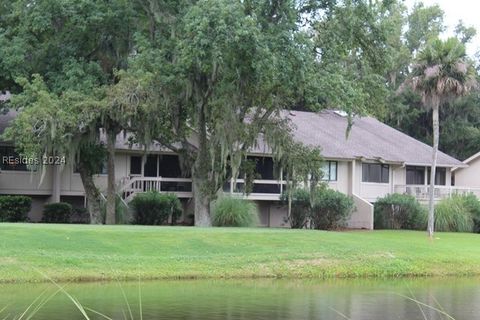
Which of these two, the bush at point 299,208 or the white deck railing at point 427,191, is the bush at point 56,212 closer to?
the bush at point 299,208

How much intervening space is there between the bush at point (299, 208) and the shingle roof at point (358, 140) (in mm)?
4809

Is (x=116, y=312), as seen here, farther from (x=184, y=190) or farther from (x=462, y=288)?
(x=184, y=190)

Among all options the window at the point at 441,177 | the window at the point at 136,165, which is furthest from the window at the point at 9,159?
the window at the point at 441,177

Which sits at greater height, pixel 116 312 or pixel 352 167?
pixel 352 167

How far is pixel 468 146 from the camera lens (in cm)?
6209

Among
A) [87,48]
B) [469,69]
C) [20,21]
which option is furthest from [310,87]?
[20,21]

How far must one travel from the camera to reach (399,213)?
1689 inches

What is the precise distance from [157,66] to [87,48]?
607cm

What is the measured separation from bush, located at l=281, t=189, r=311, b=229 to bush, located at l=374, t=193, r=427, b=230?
19.8ft

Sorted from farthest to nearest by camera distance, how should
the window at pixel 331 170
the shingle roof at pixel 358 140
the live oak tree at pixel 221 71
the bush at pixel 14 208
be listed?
the shingle roof at pixel 358 140
the window at pixel 331 170
the bush at pixel 14 208
the live oak tree at pixel 221 71

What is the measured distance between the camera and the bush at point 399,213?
42250 millimetres

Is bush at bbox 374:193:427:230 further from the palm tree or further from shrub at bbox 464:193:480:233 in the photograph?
the palm tree

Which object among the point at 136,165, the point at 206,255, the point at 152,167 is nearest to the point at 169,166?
the point at 152,167

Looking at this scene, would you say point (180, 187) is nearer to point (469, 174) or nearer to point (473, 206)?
point (473, 206)
